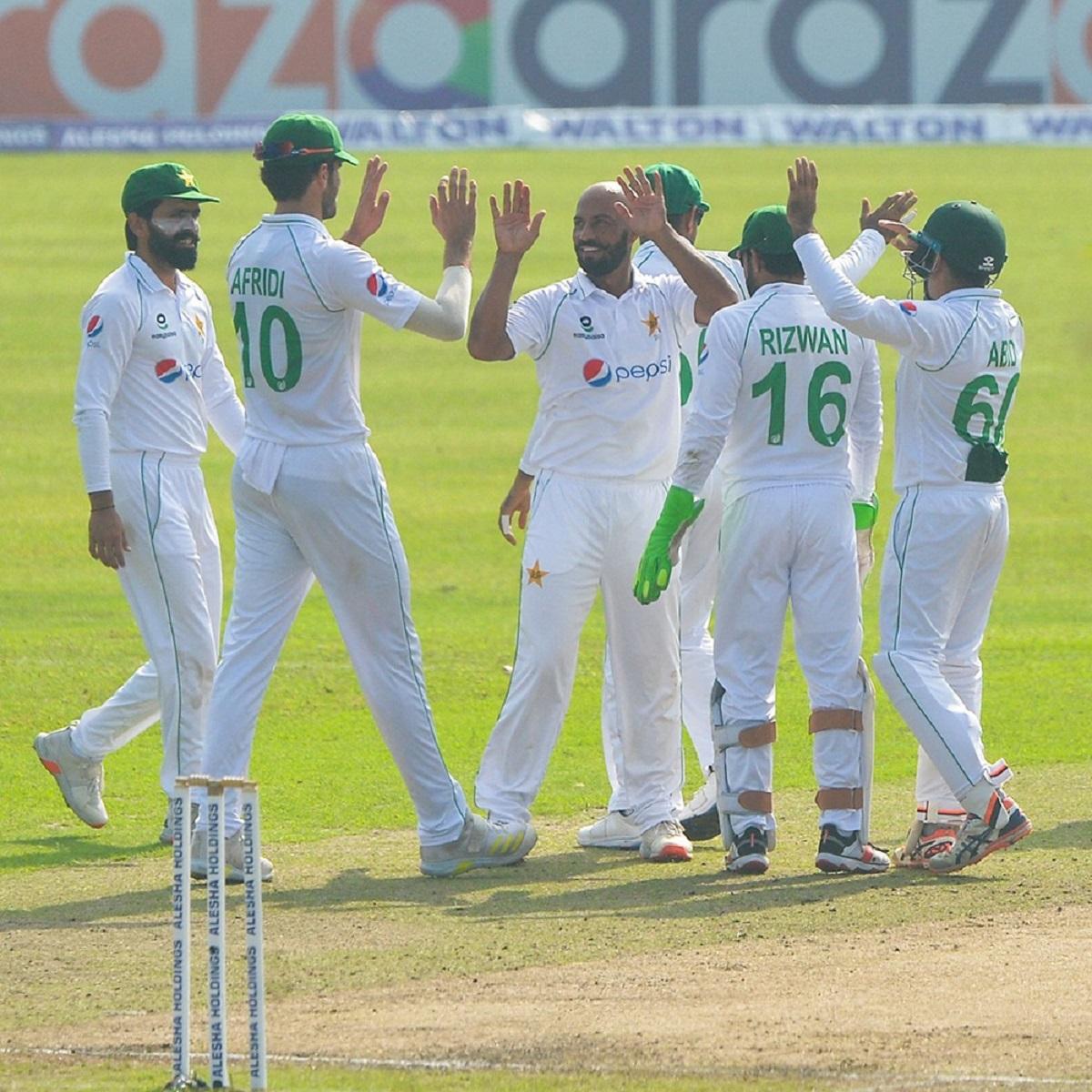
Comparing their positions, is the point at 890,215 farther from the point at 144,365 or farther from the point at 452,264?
the point at 144,365

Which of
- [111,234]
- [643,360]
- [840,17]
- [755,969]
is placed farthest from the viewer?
[840,17]

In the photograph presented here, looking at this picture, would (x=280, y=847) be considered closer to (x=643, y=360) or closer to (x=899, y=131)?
(x=643, y=360)

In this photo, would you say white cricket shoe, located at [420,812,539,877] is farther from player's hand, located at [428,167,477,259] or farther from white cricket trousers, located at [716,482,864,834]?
player's hand, located at [428,167,477,259]

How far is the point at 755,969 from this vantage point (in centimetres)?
660

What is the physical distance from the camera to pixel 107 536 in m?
8.28

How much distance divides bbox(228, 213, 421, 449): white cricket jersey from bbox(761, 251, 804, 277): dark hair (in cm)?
131

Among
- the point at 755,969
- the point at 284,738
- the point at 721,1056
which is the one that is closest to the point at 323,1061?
the point at 721,1056

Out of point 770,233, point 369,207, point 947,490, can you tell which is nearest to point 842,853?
point 947,490

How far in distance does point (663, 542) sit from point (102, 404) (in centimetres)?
208

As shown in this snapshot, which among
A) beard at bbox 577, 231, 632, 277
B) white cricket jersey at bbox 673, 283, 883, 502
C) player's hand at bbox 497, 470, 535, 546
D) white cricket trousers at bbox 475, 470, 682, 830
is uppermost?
beard at bbox 577, 231, 632, 277

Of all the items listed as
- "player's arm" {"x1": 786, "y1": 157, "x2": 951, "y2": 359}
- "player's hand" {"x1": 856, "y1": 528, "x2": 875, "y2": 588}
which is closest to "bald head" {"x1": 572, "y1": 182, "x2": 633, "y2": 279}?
"player's arm" {"x1": 786, "y1": 157, "x2": 951, "y2": 359}

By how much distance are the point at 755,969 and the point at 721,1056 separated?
90 cm

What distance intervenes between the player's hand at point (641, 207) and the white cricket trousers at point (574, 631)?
3.00ft

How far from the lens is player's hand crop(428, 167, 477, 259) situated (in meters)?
7.86
